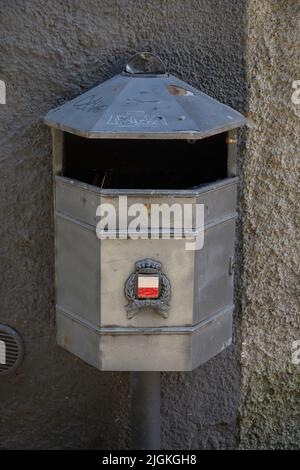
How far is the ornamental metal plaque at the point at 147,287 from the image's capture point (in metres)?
2.47

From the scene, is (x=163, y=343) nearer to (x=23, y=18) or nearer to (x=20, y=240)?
(x=20, y=240)

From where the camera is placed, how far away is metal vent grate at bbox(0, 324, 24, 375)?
308 cm

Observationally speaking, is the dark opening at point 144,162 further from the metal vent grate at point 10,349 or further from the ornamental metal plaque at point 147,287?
the metal vent grate at point 10,349

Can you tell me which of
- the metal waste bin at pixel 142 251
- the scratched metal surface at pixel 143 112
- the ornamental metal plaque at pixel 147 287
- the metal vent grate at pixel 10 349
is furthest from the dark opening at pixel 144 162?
the metal vent grate at pixel 10 349

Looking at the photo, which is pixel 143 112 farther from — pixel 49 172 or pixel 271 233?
pixel 271 233

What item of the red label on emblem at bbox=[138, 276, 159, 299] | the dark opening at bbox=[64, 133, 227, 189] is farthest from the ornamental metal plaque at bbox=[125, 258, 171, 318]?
the dark opening at bbox=[64, 133, 227, 189]

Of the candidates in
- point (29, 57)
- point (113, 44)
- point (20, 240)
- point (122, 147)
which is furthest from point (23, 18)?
point (20, 240)

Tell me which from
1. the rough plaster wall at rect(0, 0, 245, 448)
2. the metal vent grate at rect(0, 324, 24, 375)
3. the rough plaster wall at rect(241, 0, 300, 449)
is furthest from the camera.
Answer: the metal vent grate at rect(0, 324, 24, 375)

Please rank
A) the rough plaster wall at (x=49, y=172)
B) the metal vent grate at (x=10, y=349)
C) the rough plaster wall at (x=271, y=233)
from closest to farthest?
the rough plaster wall at (x=49, y=172) → the rough plaster wall at (x=271, y=233) → the metal vent grate at (x=10, y=349)

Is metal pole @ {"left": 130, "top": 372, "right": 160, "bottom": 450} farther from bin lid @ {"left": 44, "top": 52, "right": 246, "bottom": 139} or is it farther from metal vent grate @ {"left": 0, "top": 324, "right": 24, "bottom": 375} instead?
bin lid @ {"left": 44, "top": 52, "right": 246, "bottom": 139}

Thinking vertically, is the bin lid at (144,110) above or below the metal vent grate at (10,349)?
above

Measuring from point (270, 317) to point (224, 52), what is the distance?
3.75 ft

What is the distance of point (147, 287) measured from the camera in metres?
2.47

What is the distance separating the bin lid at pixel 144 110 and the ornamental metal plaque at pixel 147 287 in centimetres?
44
